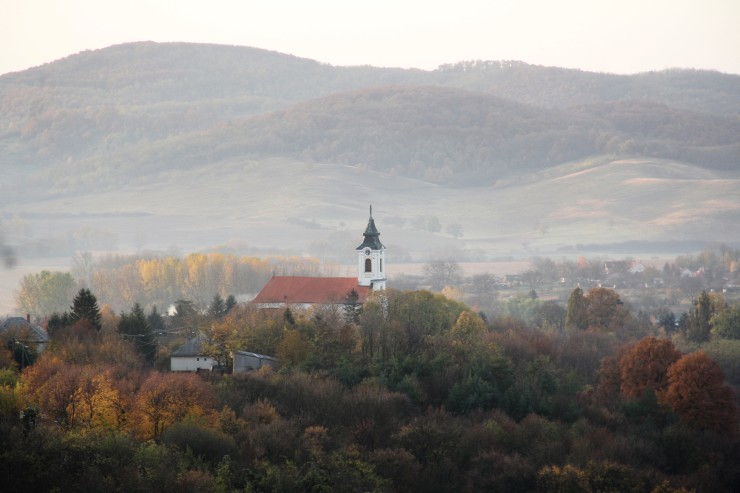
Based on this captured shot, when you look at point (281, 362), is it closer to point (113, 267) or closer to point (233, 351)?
point (233, 351)

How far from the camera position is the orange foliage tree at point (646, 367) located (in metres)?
70.9

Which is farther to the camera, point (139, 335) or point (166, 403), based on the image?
point (139, 335)

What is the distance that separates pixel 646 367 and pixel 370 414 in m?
18.1

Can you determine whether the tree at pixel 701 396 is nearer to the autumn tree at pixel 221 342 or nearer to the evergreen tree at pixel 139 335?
the autumn tree at pixel 221 342

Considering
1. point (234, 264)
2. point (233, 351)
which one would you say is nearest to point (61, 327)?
point (233, 351)

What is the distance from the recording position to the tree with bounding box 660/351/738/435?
65.9 meters

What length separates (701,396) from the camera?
219ft

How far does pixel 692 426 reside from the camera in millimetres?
65625

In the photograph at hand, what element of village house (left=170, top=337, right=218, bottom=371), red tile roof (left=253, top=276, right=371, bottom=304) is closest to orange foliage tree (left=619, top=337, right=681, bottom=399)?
red tile roof (left=253, top=276, right=371, bottom=304)

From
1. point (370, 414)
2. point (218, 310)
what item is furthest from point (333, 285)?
point (370, 414)

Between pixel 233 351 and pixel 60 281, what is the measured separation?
59.3 metres

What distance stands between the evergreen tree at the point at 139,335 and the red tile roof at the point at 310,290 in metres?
14.6

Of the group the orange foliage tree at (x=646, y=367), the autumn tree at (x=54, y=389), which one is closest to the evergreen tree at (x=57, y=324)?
the autumn tree at (x=54, y=389)

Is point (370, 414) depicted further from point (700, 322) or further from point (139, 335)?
point (700, 322)
